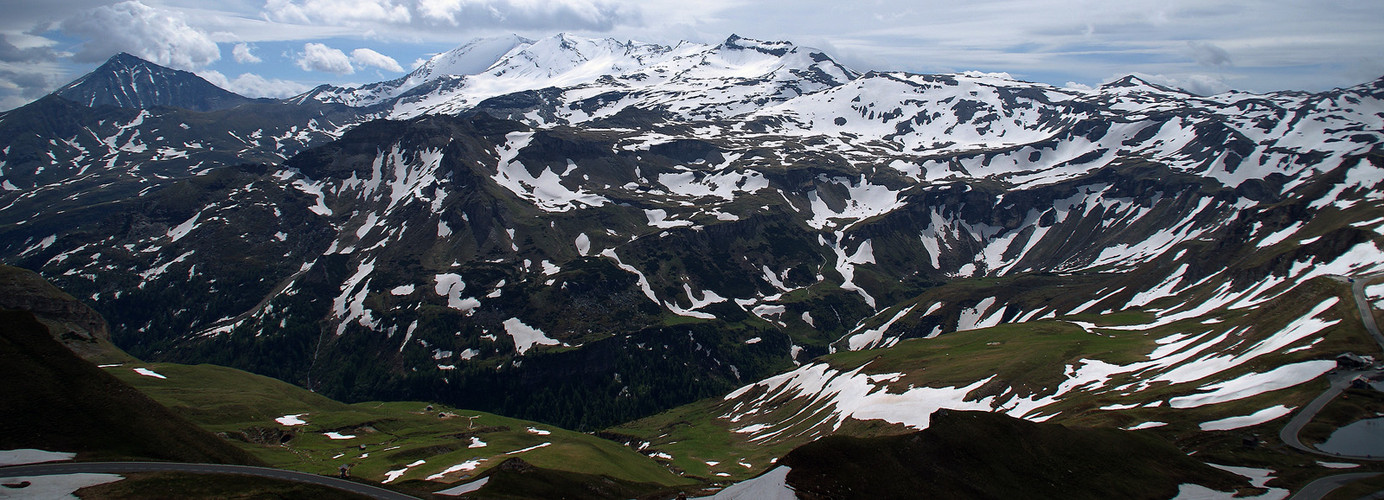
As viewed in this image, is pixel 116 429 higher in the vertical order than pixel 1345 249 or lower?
higher

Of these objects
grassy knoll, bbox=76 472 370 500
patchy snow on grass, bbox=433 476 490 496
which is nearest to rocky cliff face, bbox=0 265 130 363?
patchy snow on grass, bbox=433 476 490 496

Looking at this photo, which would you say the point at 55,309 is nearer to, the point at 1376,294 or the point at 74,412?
the point at 74,412

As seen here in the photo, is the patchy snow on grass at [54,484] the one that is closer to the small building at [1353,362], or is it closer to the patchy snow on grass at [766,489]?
the patchy snow on grass at [766,489]

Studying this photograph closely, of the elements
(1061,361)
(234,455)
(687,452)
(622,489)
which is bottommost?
(687,452)

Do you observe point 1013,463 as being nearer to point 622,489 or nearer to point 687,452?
point 622,489

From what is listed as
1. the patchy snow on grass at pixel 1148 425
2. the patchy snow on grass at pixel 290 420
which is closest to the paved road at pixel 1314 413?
the patchy snow on grass at pixel 1148 425

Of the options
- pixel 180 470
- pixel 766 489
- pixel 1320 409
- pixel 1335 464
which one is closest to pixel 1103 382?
pixel 1320 409

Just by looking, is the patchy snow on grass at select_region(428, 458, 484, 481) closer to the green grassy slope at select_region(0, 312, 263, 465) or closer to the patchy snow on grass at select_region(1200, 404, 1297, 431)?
the green grassy slope at select_region(0, 312, 263, 465)

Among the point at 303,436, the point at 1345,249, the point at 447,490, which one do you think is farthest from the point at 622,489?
the point at 1345,249
